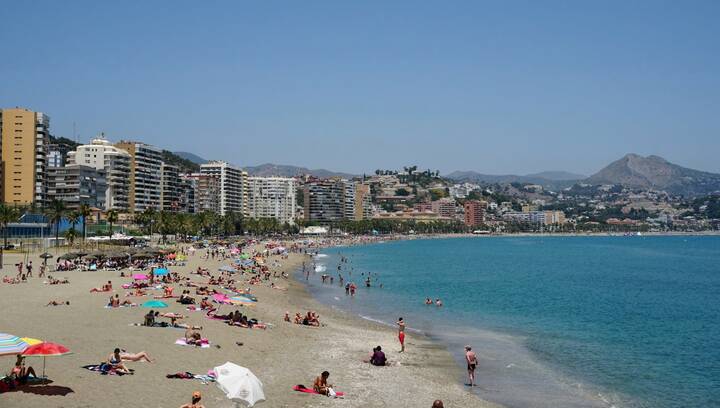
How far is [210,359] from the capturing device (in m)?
18.2

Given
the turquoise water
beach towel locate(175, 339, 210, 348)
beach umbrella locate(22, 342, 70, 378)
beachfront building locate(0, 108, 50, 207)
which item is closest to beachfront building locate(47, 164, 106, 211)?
beachfront building locate(0, 108, 50, 207)

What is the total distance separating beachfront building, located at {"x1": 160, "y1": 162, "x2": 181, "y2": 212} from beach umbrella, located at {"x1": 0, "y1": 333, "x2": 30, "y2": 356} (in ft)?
424

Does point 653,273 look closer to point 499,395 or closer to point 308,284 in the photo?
point 308,284

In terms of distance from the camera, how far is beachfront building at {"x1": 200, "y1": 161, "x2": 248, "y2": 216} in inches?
6865

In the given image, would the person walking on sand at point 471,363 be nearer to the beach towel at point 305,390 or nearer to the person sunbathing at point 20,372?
the beach towel at point 305,390

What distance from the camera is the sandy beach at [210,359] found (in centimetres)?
1379

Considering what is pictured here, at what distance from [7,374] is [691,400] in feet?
60.6

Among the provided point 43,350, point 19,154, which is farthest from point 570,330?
point 19,154

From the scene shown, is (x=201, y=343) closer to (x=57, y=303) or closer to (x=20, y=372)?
(x=20, y=372)

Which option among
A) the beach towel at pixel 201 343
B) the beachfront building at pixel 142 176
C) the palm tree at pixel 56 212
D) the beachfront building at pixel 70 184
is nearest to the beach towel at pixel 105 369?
the beach towel at pixel 201 343

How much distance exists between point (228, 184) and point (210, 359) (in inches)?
6404

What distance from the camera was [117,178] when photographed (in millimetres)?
120750

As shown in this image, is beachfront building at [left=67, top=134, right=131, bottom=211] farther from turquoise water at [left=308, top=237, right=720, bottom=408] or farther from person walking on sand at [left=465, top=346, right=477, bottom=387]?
person walking on sand at [left=465, top=346, right=477, bottom=387]

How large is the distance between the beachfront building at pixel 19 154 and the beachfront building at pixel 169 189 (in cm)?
3704
